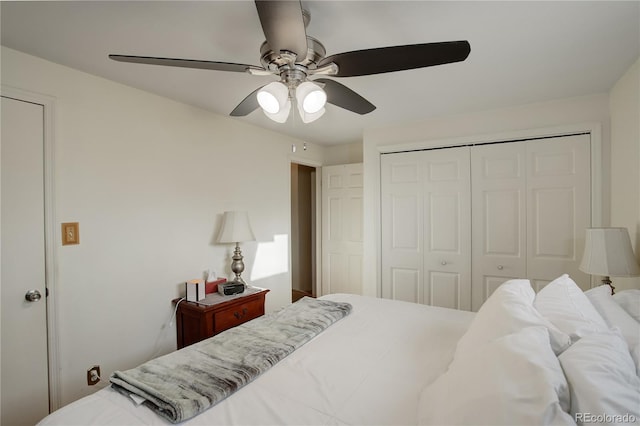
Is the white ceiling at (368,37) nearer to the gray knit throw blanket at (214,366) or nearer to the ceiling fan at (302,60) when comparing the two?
the ceiling fan at (302,60)

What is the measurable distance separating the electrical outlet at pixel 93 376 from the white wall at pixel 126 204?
33 mm

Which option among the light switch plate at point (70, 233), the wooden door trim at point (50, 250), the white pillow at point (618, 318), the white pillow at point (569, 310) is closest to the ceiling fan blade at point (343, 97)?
the white pillow at point (569, 310)

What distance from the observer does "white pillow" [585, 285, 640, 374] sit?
0.91m

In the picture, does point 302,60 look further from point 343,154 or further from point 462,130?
point 343,154

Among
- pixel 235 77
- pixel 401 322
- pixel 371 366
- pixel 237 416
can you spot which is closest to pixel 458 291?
pixel 401 322

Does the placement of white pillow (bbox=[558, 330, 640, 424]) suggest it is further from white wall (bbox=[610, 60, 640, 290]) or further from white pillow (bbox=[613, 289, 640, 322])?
white wall (bbox=[610, 60, 640, 290])

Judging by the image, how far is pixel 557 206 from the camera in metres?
2.58

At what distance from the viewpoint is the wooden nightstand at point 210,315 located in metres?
2.26

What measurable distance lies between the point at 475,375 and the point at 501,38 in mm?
1706

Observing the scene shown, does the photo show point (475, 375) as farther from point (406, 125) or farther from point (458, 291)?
point (406, 125)

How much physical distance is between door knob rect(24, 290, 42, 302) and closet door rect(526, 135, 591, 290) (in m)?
3.75

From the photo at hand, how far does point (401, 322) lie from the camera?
1.81m

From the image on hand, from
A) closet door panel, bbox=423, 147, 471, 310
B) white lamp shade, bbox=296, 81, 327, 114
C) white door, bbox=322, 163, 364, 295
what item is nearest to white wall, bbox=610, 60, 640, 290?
closet door panel, bbox=423, 147, 471, 310

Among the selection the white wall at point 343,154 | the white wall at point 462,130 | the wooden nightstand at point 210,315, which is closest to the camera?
the wooden nightstand at point 210,315
